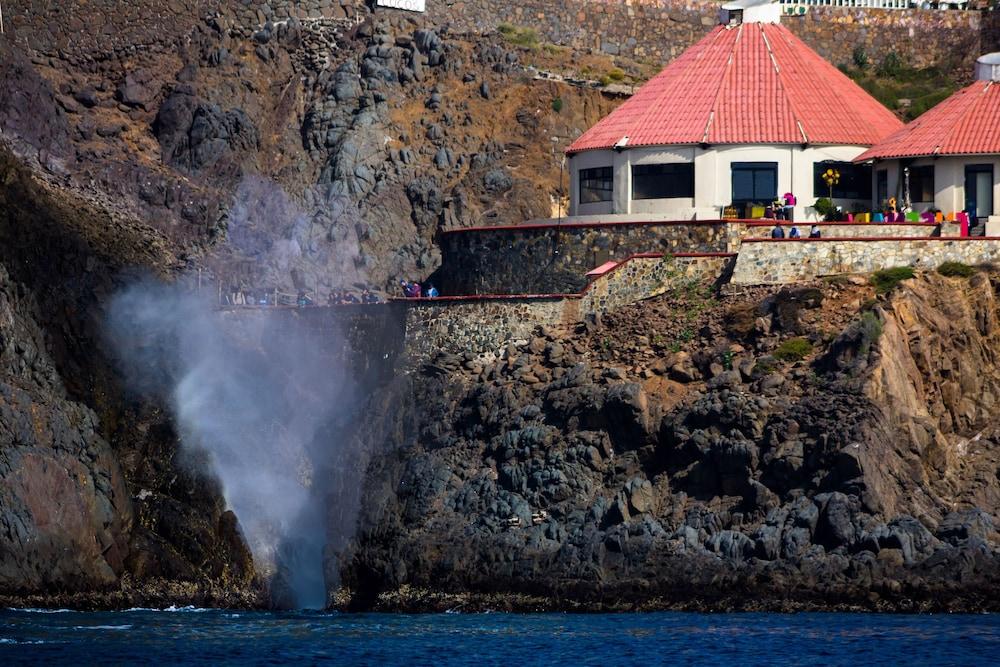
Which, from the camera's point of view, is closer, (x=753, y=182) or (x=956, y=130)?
(x=956, y=130)

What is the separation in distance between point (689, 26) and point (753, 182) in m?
27.3

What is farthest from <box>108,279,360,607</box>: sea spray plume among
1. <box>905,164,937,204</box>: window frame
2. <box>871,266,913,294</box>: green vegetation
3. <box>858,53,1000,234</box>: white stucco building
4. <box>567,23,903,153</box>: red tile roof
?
<box>905,164,937,204</box>: window frame

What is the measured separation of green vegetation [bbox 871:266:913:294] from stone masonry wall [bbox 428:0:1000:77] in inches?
1259

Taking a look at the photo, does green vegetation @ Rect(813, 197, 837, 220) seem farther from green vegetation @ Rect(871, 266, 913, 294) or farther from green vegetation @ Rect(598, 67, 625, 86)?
green vegetation @ Rect(598, 67, 625, 86)

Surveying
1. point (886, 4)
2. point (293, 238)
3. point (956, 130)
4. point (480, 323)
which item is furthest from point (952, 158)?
point (886, 4)

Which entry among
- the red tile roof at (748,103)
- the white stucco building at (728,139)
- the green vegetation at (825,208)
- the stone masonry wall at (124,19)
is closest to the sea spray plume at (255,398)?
the white stucco building at (728,139)

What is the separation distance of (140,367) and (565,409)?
18.3m

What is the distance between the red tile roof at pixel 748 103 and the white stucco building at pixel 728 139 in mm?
51

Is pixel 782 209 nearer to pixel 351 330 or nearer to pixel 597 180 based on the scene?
pixel 597 180

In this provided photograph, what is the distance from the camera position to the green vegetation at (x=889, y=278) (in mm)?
97500

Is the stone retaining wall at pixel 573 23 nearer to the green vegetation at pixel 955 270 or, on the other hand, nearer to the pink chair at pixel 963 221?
the pink chair at pixel 963 221

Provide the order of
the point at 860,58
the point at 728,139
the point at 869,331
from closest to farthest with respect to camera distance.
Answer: the point at 869,331
the point at 728,139
the point at 860,58

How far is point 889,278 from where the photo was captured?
9806cm

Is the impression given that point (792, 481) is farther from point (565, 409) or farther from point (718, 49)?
point (718, 49)
